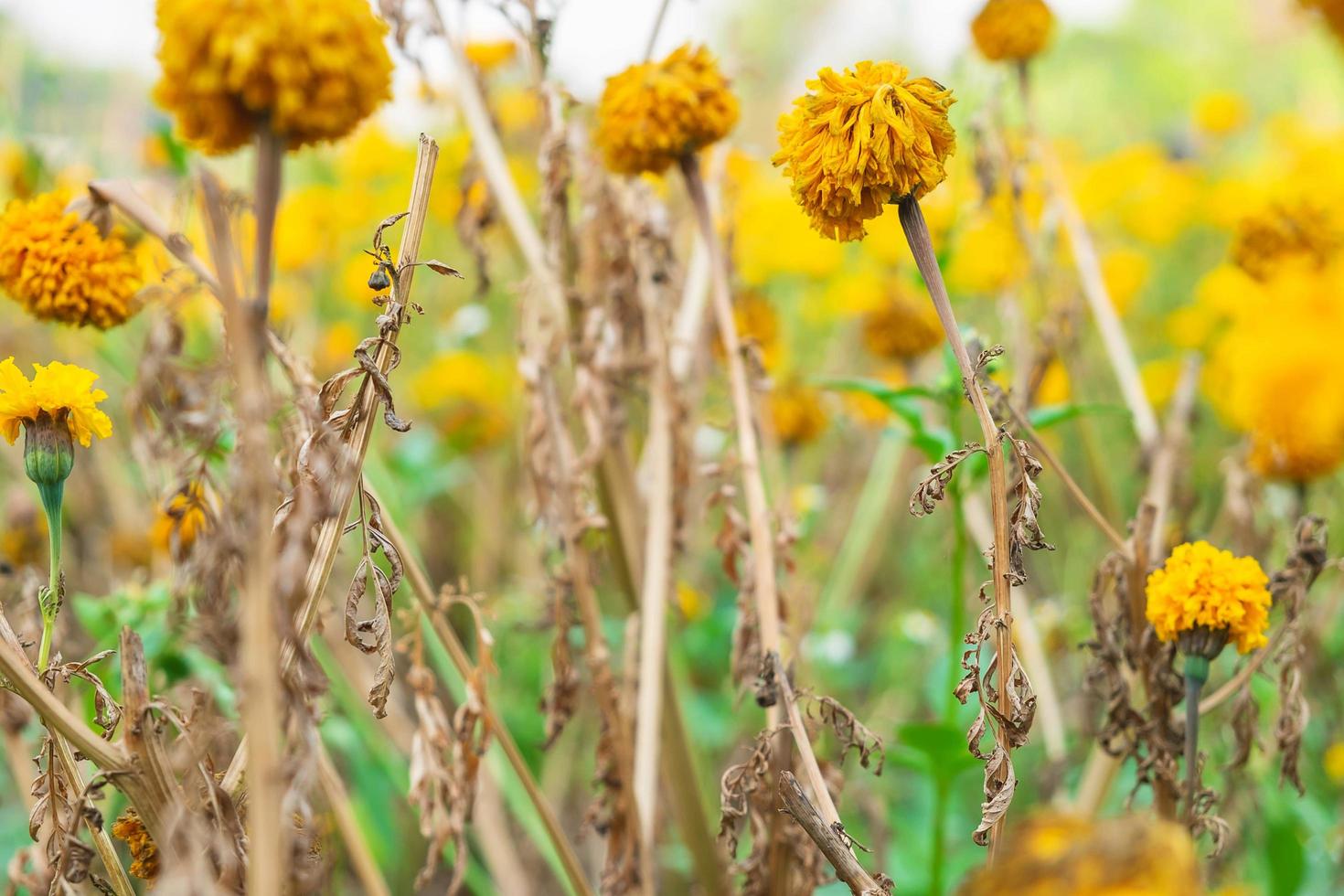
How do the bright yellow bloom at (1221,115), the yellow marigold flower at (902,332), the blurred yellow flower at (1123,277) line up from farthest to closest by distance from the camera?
the bright yellow bloom at (1221,115) → the blurred yellow flower at (1123,277) → the yellow marigold flower at (902,332)

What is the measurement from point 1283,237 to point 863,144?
83 centimetres

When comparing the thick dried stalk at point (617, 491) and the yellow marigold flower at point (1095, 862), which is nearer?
the yellow marigold flower at point (1095, 862)

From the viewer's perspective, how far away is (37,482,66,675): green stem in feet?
1.69

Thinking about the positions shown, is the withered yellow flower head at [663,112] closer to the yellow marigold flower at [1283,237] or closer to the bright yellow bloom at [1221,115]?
the yellow marigold flower at [1283,237]

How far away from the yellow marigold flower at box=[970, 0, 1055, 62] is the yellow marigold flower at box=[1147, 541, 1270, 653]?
0.66 metres

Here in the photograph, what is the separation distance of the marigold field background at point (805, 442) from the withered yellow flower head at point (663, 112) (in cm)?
17

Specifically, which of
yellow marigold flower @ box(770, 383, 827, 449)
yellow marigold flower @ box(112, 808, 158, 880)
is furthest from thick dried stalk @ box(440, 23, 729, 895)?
yellow marigold flower @ box(112, 808, 158, 880)

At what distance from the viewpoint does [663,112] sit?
2.22 ft

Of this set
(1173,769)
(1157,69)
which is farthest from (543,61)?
(1157,69)

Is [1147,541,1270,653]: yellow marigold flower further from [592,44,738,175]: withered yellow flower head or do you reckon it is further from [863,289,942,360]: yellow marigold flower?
[863,289,942,360]: yellow marigold flower

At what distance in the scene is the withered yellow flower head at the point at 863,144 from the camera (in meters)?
0.47

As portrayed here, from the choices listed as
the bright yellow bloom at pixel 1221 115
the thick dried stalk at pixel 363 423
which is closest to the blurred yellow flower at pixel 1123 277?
the bright yellow bloom at pixel 1221 115

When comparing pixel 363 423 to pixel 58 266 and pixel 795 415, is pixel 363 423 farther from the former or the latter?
pixel 795 415

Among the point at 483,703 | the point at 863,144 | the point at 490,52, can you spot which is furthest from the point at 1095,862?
the point at 490,52
